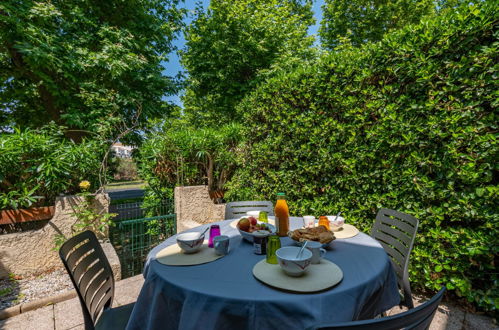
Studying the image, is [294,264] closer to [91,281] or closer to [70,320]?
[91,281]

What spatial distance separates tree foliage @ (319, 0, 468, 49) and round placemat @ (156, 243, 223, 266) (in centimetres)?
1011

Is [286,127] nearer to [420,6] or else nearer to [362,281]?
[362,281]

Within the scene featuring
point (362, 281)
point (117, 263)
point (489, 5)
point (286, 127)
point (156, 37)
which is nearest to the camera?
point (362, 281)

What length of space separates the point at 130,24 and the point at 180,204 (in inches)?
239

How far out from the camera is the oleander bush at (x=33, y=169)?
110 inches

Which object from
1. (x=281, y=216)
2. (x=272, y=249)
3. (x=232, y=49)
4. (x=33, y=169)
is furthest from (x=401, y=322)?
(x=232, y=49)

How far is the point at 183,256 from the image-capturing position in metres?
1.44

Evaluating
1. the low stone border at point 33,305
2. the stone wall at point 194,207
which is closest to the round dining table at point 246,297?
the low stone border at point 33,305

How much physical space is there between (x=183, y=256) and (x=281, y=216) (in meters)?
0.77

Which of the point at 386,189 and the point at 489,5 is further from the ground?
the point at 489,5

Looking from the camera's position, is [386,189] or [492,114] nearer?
[492,114]

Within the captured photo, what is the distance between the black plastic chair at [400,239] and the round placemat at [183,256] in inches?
57.8

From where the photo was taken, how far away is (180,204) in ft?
13.5

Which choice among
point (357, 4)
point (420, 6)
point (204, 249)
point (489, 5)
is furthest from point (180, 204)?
point (420, 6)
